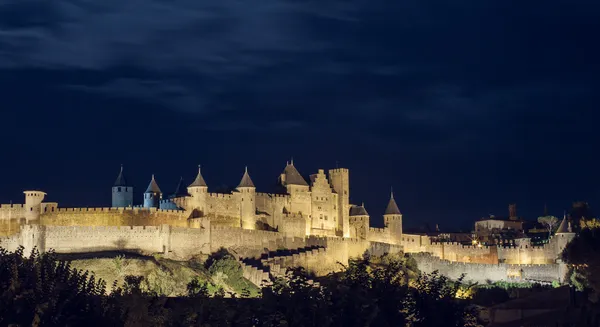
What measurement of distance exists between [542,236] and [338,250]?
45255 millimetres

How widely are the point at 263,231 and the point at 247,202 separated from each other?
4.05 meters

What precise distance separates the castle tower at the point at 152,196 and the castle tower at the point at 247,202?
7.20m

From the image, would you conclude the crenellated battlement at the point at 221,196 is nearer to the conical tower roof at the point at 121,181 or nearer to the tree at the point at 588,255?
the conical tower roof at the point at 121,181

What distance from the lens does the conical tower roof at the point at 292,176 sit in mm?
93875

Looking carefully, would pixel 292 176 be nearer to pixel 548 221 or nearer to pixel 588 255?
pixel 588 255

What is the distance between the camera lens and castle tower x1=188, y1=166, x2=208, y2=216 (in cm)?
8412

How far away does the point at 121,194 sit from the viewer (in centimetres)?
9050

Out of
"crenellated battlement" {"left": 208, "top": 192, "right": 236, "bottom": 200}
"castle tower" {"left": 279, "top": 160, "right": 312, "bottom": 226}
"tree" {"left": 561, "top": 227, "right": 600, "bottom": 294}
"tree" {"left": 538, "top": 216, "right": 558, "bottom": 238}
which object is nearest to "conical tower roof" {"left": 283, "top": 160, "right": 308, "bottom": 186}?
"castle tower" {"left": 279, "top": 160, "right": 312, "bottom": 226}

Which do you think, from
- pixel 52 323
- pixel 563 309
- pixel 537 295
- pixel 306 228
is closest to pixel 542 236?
pixel 306 228

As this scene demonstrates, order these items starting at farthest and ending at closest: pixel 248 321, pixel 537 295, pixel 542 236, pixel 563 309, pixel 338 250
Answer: pixel 542 236
pixel 338 250
pixel 537 295
pixel 563 309
pixel 248 321

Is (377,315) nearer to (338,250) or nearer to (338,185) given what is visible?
(338,250)

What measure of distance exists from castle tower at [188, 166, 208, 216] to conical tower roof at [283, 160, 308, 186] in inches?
414

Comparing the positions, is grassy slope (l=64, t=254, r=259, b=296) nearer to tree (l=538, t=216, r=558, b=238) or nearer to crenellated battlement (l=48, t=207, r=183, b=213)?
crenellated battlement (l=48, t=207, r=183, b=213)

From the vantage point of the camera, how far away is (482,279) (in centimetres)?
9631
